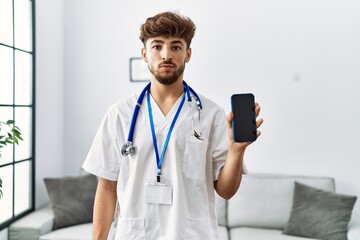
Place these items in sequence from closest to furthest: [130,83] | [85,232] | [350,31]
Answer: [85,232], [350,31], [130,83]

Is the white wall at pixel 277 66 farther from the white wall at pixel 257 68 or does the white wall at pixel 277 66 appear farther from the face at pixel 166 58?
the face at pixel 166 58

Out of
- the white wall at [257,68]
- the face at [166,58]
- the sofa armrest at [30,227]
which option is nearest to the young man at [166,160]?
the face at [166,58]

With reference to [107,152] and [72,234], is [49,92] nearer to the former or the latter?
[72,234]

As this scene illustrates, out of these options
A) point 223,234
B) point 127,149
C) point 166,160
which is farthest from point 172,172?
point 223,234

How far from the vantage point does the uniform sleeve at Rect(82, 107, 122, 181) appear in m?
1.41

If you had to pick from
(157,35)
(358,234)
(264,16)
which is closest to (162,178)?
(157,35)

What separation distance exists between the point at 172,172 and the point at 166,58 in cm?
41

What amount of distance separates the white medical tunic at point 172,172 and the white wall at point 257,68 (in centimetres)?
200

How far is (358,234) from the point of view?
2516 millimetres

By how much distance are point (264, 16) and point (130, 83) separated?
1370 millimetres

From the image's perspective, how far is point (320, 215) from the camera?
2.66 meters

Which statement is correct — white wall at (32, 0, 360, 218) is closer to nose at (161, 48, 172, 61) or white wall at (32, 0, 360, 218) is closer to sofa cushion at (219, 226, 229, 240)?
sofa cushion at (219, 226, 229, 240)

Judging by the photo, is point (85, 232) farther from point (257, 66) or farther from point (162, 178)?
point (257, 66)

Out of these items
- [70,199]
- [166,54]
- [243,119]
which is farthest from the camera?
[70,199]
